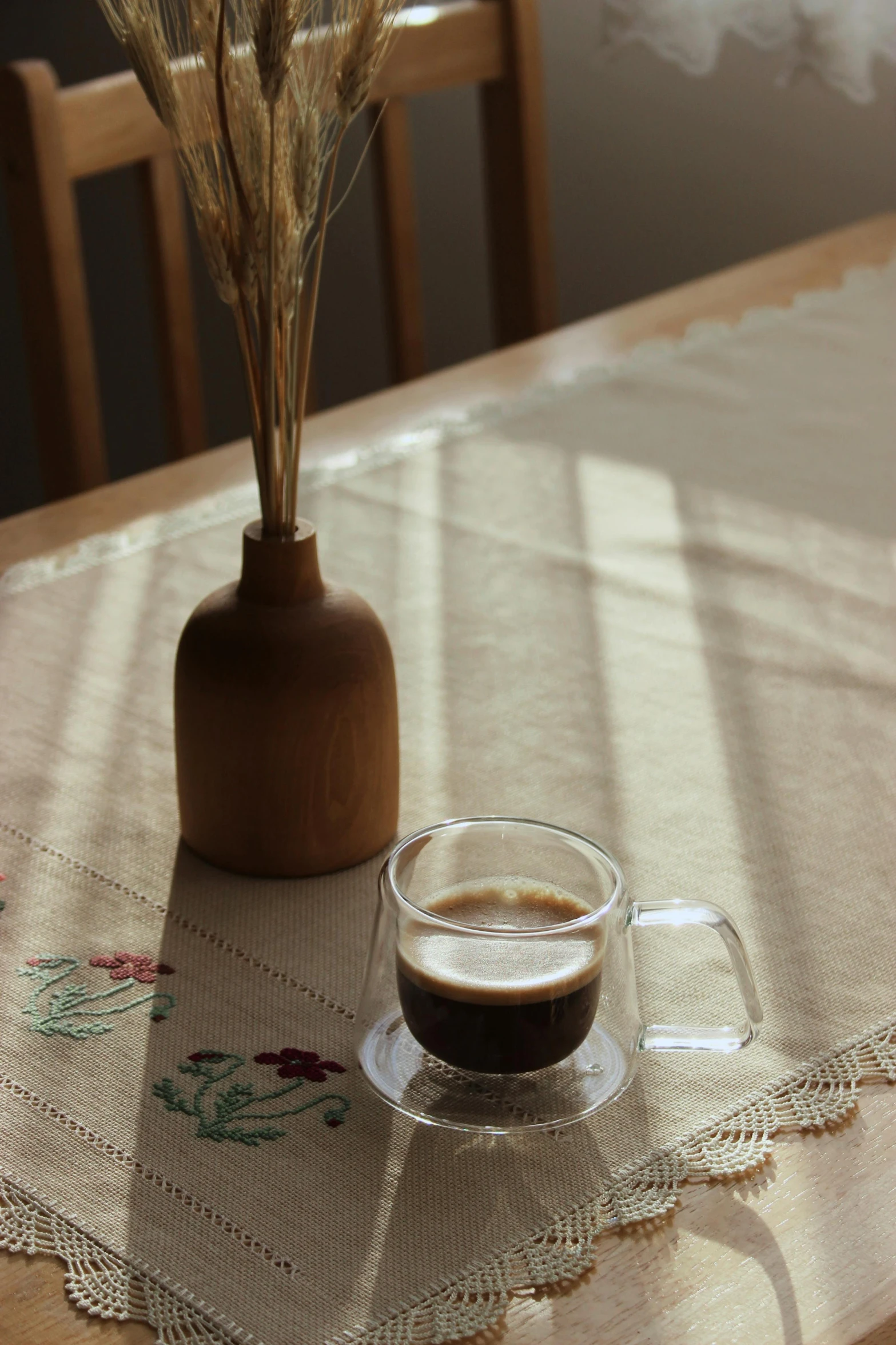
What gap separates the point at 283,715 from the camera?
2.29ft

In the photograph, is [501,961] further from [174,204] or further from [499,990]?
[174,204]

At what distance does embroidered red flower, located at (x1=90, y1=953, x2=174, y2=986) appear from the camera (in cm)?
67

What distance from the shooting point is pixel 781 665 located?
3.05ft

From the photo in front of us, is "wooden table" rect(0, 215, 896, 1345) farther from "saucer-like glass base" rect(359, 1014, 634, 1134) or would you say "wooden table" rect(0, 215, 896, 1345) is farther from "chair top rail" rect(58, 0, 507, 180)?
"chair top rail" rect(58, 0, 507, 180)

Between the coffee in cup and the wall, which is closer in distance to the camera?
the coffee in cup

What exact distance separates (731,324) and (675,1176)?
41.4 inches

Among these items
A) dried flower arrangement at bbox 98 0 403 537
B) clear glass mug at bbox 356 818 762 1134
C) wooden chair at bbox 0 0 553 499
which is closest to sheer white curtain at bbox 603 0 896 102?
wooden chair at bbox 0 0 553 499

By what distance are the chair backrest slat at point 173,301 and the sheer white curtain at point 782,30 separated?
38.6 inches

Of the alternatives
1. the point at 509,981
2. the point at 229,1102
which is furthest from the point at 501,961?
the point at 229,1102

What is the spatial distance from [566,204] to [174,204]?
54.9 inches

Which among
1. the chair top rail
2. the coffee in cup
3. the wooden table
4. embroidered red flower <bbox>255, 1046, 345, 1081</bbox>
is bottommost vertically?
the wooden table

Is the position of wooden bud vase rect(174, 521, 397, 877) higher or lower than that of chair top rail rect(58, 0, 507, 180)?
lower

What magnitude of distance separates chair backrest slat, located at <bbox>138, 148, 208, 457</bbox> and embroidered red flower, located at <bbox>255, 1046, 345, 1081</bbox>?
0.88 m

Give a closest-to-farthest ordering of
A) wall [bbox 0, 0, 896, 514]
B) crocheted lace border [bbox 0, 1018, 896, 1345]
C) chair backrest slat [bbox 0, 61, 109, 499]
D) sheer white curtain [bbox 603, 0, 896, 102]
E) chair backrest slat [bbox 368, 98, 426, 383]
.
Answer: crocheted lace border [bbox 0, 1018, 896, 1345]
chair backrest slat [bbox 0, 61, 109, 499]
chair backrest slat [bbox 368, 98, 426, 383]
sheer white curtain [bbox 603, 0, 896, 102]
wall [bbox 0, 0, 896, 514]
